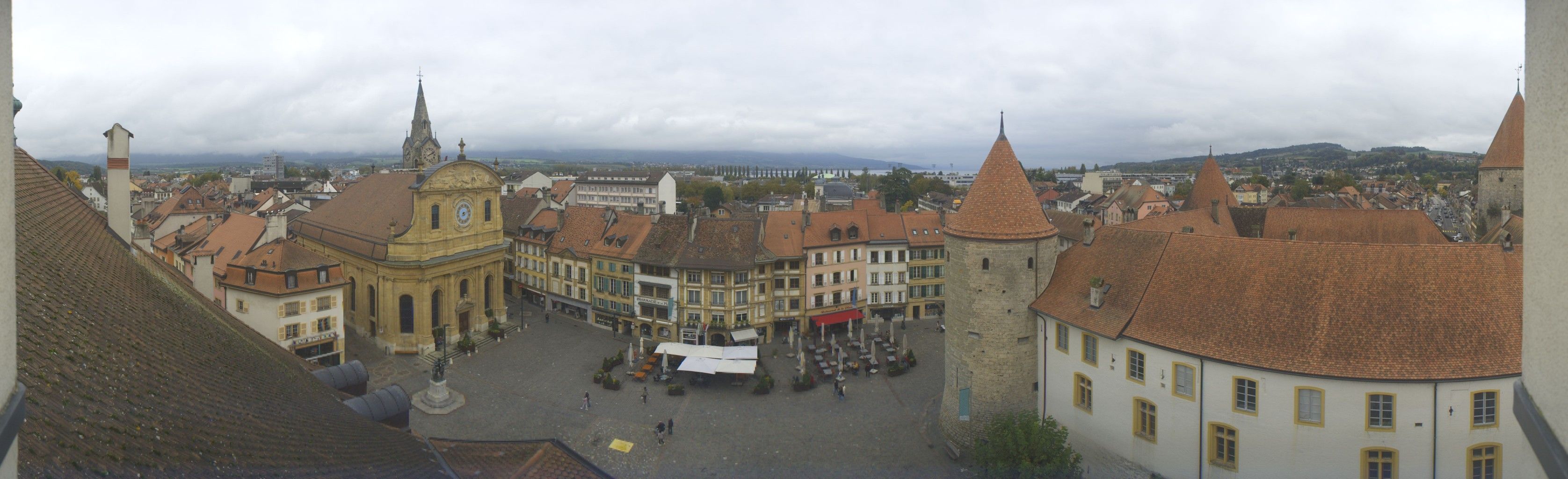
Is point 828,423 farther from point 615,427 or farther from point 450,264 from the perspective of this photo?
point 450,264

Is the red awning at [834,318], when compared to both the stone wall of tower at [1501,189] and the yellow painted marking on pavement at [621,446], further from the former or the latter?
the stone wall of tower at [1501,189]

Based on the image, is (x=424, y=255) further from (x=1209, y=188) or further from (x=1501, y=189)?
(x=1501, y=189)

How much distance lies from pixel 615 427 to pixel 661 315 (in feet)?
46.7

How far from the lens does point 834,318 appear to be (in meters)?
47.2

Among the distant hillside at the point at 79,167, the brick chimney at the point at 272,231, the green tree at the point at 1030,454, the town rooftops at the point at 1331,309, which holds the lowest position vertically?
the green tree at the point at 1030,454

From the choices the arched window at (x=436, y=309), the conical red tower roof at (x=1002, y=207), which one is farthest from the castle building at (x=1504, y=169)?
the arched window at (x=436, y=309)

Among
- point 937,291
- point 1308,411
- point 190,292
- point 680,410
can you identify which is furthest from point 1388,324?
point 937,291

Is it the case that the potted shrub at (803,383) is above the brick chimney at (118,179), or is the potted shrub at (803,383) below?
below

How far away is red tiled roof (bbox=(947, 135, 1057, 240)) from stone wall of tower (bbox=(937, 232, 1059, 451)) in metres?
0.32

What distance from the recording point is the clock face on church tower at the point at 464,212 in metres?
45.4

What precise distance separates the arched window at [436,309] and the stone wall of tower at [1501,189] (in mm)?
60580

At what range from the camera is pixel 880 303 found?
164ft

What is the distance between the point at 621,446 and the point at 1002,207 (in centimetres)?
1666

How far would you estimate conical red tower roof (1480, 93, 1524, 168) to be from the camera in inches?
1745
